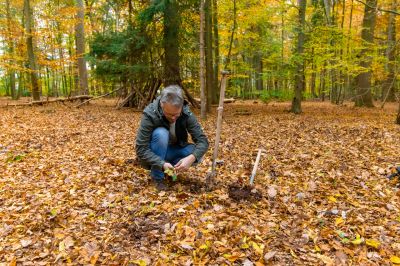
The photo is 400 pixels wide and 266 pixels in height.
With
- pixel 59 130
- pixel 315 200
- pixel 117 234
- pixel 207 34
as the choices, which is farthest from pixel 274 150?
pixel 207 34

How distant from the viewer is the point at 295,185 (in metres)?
3.82

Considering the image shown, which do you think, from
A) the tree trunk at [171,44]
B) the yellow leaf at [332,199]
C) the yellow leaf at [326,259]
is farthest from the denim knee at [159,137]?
the tree trunk at [171,44]

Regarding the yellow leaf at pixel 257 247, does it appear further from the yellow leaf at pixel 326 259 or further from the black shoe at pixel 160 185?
the black shoe at pixel 160 185

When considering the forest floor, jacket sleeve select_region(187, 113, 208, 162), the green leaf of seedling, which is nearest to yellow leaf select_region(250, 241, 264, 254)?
the forest floor

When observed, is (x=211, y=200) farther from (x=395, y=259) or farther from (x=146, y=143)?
(x=395, y=259)

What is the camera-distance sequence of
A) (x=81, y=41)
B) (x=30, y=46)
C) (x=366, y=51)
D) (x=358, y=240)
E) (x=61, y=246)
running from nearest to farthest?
1. (x=61, y=246)
2. (x=358, y=240)
3. (x=366, y=51)
4. (x=30, y=46)
5. (x=81, y=41)

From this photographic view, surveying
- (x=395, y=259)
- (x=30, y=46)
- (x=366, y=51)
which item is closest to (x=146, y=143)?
(x=395, y=259)

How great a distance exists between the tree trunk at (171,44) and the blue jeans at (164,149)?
298 inches

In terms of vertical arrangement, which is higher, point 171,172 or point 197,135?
point 197,135

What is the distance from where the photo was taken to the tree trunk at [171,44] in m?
9.92

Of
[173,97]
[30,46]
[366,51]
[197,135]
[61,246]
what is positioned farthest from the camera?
[30,46]

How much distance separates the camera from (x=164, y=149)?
340cm

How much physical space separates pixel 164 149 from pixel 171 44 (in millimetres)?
8109

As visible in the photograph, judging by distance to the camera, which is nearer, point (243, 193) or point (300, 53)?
point (243, 193)
